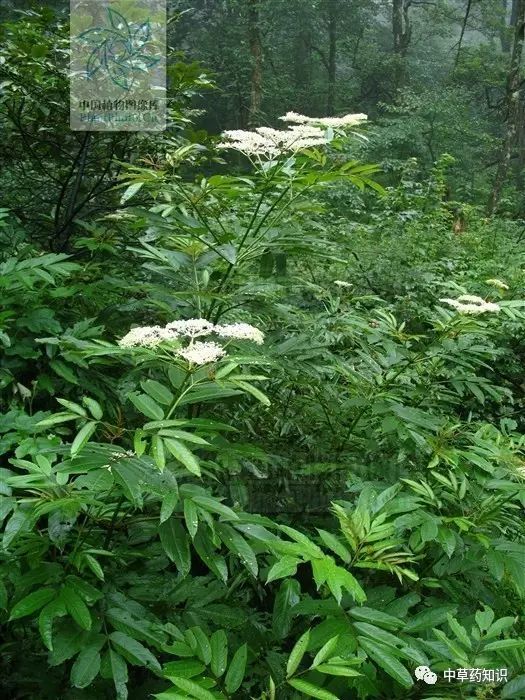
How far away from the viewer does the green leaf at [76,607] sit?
3.57 feet

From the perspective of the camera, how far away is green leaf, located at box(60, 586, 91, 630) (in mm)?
1089

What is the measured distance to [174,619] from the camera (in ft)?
4.34

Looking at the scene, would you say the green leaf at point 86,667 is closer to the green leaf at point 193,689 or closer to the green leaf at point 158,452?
the green leaf at point 193,689

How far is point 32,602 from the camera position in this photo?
3.66ft

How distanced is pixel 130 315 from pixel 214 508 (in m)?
1.44

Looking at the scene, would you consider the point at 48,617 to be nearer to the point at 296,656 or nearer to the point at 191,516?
the point at 191,516

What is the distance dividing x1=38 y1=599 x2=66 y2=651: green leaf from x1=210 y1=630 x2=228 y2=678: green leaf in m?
0.30

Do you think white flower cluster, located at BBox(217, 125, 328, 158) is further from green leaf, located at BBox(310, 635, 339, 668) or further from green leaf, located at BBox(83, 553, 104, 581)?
green leaf, located at BBox(310, 635, 339, 668)

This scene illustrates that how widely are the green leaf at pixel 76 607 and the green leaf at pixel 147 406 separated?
38cm

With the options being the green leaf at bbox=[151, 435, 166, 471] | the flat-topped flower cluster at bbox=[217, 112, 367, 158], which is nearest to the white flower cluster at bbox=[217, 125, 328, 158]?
the flat-topped flower cluster at bbox=[217, 112, 367, 158]

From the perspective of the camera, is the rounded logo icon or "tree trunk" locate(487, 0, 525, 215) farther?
"tree trunk" locate(487, 0, 525, 215)

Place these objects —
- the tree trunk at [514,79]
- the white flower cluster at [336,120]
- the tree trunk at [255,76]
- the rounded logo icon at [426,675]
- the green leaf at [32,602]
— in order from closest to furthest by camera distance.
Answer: the green leaf at [32,602], the rounded logo icon at [426,675], the white flower cluster at [336,120], the tree trunk at [514,79], the tree trunk at [255,76]

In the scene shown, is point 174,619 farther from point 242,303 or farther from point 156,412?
point 242,303

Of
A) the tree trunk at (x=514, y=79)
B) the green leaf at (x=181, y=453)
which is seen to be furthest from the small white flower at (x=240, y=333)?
the tree trunk at (x=514, y=79)
